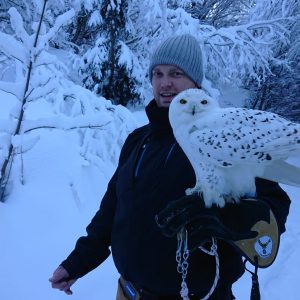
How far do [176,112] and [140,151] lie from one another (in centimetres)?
31

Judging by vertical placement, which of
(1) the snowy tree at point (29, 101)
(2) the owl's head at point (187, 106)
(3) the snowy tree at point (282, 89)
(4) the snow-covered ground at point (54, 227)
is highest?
(2) the owl's head at point (187, 106)

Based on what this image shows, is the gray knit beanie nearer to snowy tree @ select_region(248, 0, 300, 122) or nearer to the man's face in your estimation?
the man's face

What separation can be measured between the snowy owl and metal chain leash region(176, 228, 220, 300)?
0.62ft

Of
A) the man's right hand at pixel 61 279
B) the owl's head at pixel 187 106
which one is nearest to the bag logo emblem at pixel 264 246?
the owl's head at pixel 187 106

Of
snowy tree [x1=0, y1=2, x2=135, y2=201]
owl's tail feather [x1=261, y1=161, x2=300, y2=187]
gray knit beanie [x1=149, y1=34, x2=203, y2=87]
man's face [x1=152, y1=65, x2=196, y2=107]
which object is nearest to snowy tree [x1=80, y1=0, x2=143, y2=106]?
snowy tree [x1=0, y1=2, x2=135, y2=201]

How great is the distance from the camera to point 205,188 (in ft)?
5.18

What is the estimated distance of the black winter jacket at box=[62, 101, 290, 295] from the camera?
1.56m

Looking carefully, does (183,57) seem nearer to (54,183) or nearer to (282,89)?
(54,183)

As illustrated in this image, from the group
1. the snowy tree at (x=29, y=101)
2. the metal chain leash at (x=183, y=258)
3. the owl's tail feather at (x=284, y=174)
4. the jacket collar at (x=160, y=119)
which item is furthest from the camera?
the snowy tree at (x=29, y=101)

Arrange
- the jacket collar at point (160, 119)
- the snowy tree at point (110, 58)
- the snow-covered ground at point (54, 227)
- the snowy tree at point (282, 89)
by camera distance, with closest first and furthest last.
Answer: the jacket collar at point (160, 119)
the snow-covered ground at point (54, 227)
the snowy tree at point (110, 58)
the snowy tree at point (282, 89)

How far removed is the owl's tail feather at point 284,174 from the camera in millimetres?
1657

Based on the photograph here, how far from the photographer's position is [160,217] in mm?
1503

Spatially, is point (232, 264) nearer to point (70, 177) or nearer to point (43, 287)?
point (43, 287)

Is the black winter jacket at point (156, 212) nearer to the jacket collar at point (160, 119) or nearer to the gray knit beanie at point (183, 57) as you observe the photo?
the jacket collar at point (160, 119)
